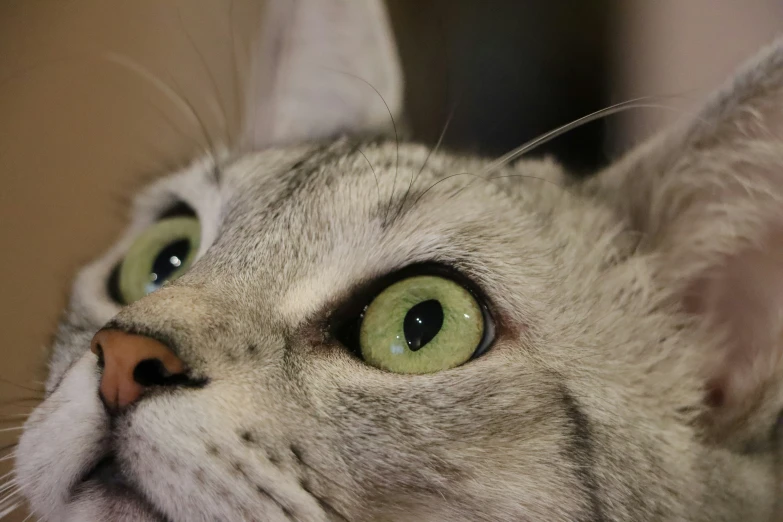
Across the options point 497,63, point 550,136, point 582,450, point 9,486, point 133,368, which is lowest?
point 9,486

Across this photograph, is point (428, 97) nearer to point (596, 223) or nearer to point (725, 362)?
point (596, 223)

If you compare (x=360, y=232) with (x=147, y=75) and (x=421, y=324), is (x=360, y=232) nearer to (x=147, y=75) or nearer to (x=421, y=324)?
(x=421, y=324)

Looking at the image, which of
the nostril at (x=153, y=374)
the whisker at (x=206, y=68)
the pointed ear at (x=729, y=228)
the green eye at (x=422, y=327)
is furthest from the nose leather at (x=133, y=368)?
the whisker at (x=206, y=68)

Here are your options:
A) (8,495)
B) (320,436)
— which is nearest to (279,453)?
(320,436)

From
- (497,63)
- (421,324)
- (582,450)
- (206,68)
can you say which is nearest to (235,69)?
(206,68)

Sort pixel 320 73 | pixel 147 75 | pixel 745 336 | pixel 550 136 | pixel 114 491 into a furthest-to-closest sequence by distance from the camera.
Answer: pixel 147 75
pixel 320 73
pixel 550 136
pixel 745 336
pixel 114 491

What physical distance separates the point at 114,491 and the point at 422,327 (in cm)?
27

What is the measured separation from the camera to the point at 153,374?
487 mm

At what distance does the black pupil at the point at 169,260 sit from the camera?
2.43 ft

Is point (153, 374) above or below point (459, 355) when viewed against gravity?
below

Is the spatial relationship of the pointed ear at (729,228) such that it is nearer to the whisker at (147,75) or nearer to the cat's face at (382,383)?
the cat's face at (382,383)

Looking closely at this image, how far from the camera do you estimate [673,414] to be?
562 millimetres

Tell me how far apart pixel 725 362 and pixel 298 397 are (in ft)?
1.29

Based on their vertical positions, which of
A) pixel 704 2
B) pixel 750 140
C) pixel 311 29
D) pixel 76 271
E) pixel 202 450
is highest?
pixel 704 2
